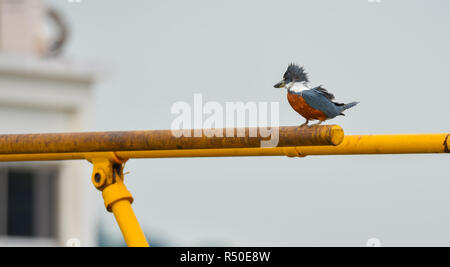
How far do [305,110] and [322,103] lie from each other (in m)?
0.04

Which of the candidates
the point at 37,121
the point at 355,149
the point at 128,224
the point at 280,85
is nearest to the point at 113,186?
the point at 128,224

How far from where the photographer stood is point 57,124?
41.9 feet

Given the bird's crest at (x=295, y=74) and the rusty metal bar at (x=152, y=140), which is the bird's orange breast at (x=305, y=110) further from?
the rusty metal bar at (x=152, y=140)

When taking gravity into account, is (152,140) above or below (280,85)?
below

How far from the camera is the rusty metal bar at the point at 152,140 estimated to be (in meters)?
1.65

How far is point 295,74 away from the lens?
198 cm

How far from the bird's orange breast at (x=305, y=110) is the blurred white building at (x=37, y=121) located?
1032 cm

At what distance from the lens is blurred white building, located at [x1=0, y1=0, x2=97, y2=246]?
12219mm

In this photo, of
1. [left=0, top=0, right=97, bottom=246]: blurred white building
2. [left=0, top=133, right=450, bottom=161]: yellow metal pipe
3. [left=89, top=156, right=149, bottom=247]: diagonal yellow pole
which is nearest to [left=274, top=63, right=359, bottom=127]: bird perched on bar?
[left=0, top=133, right=450, bottom=161]: yellow metal pipe

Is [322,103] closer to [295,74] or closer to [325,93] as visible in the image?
[325,93]

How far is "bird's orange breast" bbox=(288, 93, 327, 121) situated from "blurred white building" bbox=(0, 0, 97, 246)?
33.8 feet

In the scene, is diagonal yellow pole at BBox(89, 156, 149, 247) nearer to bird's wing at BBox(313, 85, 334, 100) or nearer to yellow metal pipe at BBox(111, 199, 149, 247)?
yellow metal pipe at BBox(111, 199, 149, 247)

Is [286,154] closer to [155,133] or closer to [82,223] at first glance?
[155,133]
